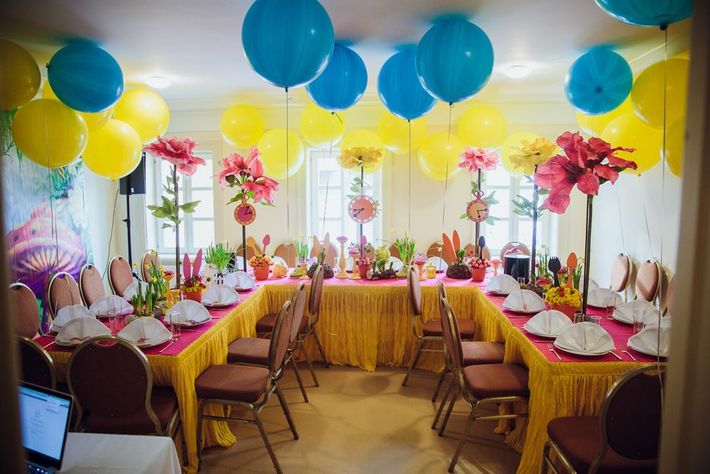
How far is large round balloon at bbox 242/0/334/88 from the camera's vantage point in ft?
8.24

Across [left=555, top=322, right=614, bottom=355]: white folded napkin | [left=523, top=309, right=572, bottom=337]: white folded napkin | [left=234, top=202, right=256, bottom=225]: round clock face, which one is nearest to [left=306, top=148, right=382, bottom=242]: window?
[left=234, top=202, right=256, bottom=225]: round clock face

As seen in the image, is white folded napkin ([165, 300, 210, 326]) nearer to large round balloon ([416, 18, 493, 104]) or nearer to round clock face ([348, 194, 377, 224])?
round clock face ([348, 194, 377, 224])

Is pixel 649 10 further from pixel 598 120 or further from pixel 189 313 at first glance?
pixel 189 313

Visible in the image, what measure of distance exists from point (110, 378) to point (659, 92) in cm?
354

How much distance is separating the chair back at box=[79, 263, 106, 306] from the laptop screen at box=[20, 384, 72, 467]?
257 cm

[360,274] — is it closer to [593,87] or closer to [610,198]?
[593,87]

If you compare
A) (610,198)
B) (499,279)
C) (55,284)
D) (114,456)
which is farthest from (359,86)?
(610,198)

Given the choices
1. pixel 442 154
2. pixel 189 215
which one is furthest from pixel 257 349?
pixel 189 215

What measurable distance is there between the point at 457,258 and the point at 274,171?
7.51 feet

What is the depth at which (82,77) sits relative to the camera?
10.4 feet

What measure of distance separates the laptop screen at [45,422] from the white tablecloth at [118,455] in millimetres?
82

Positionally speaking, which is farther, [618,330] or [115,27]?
[115,27]

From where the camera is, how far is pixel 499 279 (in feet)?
12.1

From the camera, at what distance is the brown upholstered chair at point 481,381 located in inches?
98.7
